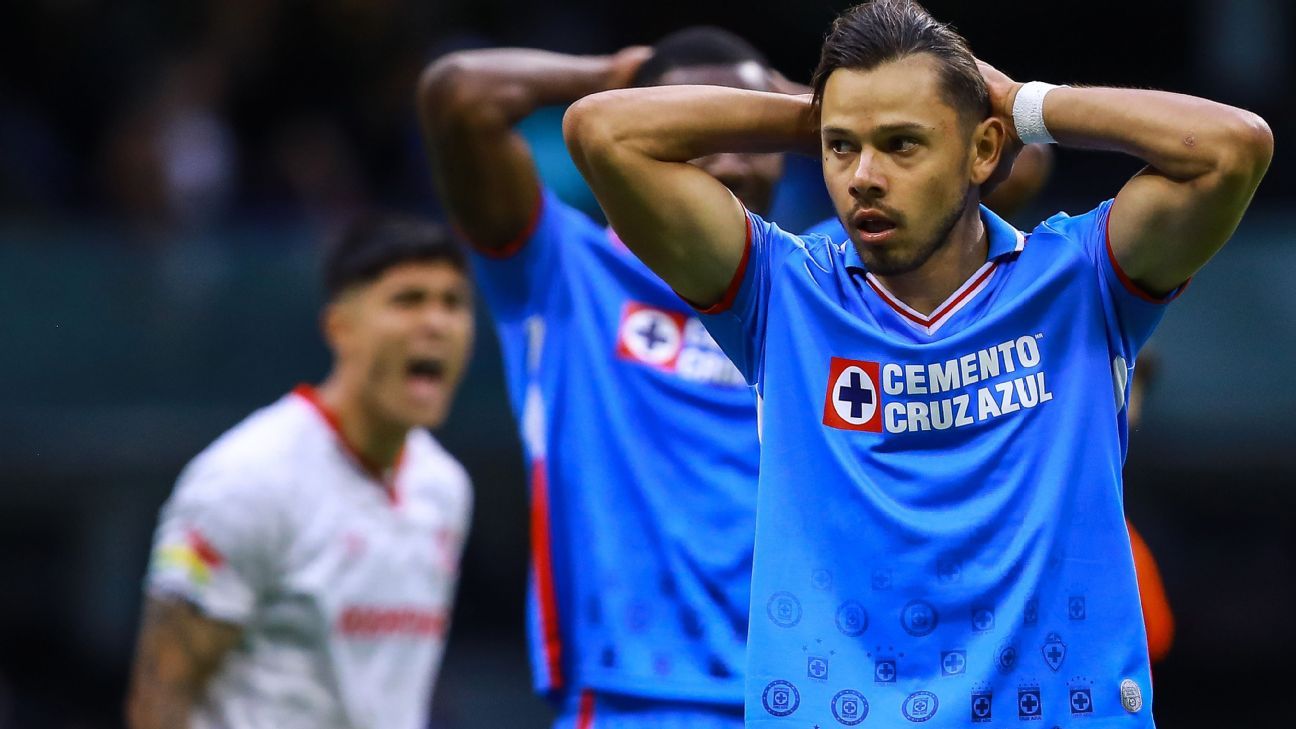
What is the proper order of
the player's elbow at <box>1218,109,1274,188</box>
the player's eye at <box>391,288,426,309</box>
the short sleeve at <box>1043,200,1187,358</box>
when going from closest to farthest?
1. the player's elbow at <box>1218,109,1274,188</box>
2. the short sleeve at <box>1043,200,1187,358</box>
3. the player's eye at <box>391,288,426,309</box>

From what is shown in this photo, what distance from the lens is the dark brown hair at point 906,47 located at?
3.07m

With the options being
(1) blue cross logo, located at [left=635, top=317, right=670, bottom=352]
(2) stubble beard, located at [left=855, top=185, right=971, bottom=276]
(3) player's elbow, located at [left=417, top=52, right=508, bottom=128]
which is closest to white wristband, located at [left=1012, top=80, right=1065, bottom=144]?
(2) stubble beard, located at [left=855, top=185, right=971, bottom=276]

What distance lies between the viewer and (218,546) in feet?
16.0

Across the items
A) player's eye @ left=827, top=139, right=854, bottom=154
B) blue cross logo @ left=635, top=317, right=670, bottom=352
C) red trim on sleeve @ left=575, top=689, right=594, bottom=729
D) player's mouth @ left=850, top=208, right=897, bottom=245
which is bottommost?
red trim on sleeve @ left=575, top=689, right=594, bottom=729

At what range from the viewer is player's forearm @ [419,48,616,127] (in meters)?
4.55

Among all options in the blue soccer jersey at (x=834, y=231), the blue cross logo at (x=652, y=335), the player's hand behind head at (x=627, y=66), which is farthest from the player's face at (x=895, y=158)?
the player's hand behind head at (x=627, y=66)

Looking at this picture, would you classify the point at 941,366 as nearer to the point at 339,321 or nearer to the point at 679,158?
the point at 679,158

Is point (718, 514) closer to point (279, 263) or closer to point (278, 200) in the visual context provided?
point (279, 263)

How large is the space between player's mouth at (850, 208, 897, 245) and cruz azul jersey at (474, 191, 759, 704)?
1.12 m

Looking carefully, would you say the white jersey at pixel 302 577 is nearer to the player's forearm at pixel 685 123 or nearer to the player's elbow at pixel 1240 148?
the player's forearm at pixel 685 123

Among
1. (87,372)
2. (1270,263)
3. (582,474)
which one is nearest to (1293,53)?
(1270,263)

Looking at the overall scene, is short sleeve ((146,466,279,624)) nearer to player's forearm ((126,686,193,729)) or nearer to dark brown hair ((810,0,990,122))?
player's forearm ((126,686,193,729))

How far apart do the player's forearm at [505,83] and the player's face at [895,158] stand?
1541 mm

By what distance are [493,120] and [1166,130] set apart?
1960 millimetres
